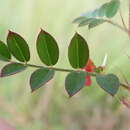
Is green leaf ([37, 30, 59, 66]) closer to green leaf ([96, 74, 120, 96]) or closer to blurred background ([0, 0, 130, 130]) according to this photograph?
green leaf ([96, 74, 120, 96])

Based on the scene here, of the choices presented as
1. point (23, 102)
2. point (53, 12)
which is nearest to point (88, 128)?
point (23, 102)

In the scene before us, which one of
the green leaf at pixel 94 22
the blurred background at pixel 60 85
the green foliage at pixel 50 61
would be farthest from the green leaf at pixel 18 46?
the blurred background at pixel 60 85

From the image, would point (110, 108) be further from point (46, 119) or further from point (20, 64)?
point (20, 64)

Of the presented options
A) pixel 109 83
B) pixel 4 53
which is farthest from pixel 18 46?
pixel 109 83

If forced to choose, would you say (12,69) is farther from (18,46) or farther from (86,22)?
(86,22)

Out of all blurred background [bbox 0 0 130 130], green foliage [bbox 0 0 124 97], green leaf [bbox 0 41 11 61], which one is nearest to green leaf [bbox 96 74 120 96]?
green foliage [bbox 0 0 124 97]
